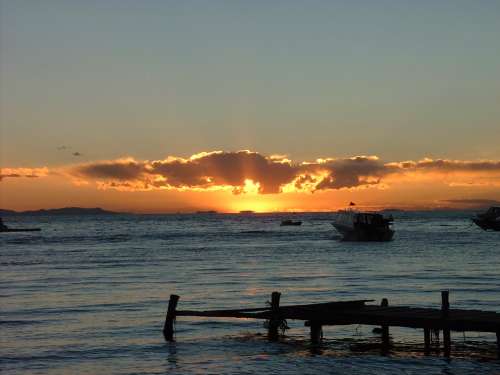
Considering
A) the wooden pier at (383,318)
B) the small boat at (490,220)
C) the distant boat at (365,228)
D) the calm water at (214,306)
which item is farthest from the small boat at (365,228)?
the wooden pier at (383,318)

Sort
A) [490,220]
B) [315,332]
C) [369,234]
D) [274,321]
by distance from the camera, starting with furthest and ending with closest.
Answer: [490,220], [369,234], [274,321], [315,332]

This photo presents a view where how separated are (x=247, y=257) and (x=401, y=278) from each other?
2949 centimetres

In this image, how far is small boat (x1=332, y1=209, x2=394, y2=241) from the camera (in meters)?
104

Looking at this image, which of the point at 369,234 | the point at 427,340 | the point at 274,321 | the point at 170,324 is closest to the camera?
the point at 427,340

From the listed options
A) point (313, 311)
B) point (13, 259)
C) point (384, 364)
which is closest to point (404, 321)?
point (384, 364)

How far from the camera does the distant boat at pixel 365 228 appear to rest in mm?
103500

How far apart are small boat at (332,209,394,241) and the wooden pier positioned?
244 feet

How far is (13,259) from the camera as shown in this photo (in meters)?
79.8

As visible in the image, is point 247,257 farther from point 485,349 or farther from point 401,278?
point 485,349

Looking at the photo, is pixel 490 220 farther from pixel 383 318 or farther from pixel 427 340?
pixel 383 318

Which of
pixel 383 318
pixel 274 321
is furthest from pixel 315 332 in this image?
pixel 383 318

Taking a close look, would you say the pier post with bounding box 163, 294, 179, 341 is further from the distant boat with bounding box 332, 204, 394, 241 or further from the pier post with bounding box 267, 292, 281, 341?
the distant boat with bounding box 332, 204, 394, 241

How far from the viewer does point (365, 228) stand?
104 m

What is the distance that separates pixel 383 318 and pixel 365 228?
7878 centimetres
